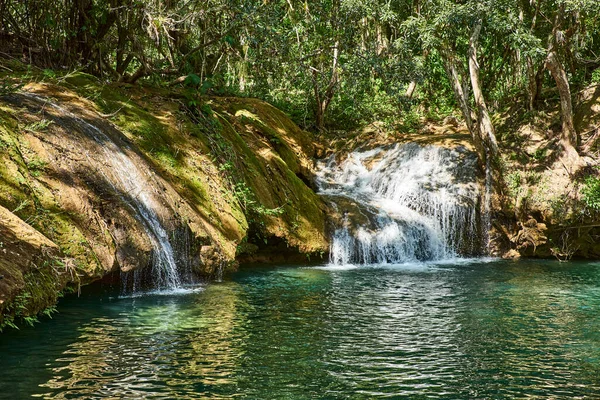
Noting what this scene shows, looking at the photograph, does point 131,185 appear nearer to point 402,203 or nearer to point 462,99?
point 402,203

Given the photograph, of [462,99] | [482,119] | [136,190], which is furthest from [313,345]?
[482,119]

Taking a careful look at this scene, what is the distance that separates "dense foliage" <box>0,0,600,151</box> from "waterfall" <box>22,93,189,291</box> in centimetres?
205

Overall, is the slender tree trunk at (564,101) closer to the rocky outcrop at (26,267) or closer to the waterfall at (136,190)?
the waterfall at (136,190)

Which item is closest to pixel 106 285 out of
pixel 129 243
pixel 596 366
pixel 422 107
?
pixel 129 243

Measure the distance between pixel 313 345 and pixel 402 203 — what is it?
1059cm

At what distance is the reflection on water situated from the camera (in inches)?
225

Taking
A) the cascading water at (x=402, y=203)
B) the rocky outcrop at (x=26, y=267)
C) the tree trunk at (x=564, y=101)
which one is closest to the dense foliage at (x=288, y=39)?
the tree trunk at (x=564, y=101)

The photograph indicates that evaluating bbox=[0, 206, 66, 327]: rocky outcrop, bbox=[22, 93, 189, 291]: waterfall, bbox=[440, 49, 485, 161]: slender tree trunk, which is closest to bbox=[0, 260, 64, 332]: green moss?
bbox=[0, 206, 66, 327]: rocky outcrop

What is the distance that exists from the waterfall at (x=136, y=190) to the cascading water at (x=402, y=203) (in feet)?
17.5

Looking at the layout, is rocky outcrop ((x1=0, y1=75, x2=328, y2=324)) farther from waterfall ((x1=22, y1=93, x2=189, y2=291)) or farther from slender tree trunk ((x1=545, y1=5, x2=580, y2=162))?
slender tree trunk ((x1=545, y1=5, x2=580, y2=162))

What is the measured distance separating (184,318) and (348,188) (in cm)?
1034

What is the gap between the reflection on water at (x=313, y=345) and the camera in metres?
5.71

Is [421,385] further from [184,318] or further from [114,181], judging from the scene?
[114,181]

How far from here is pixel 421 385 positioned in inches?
230
